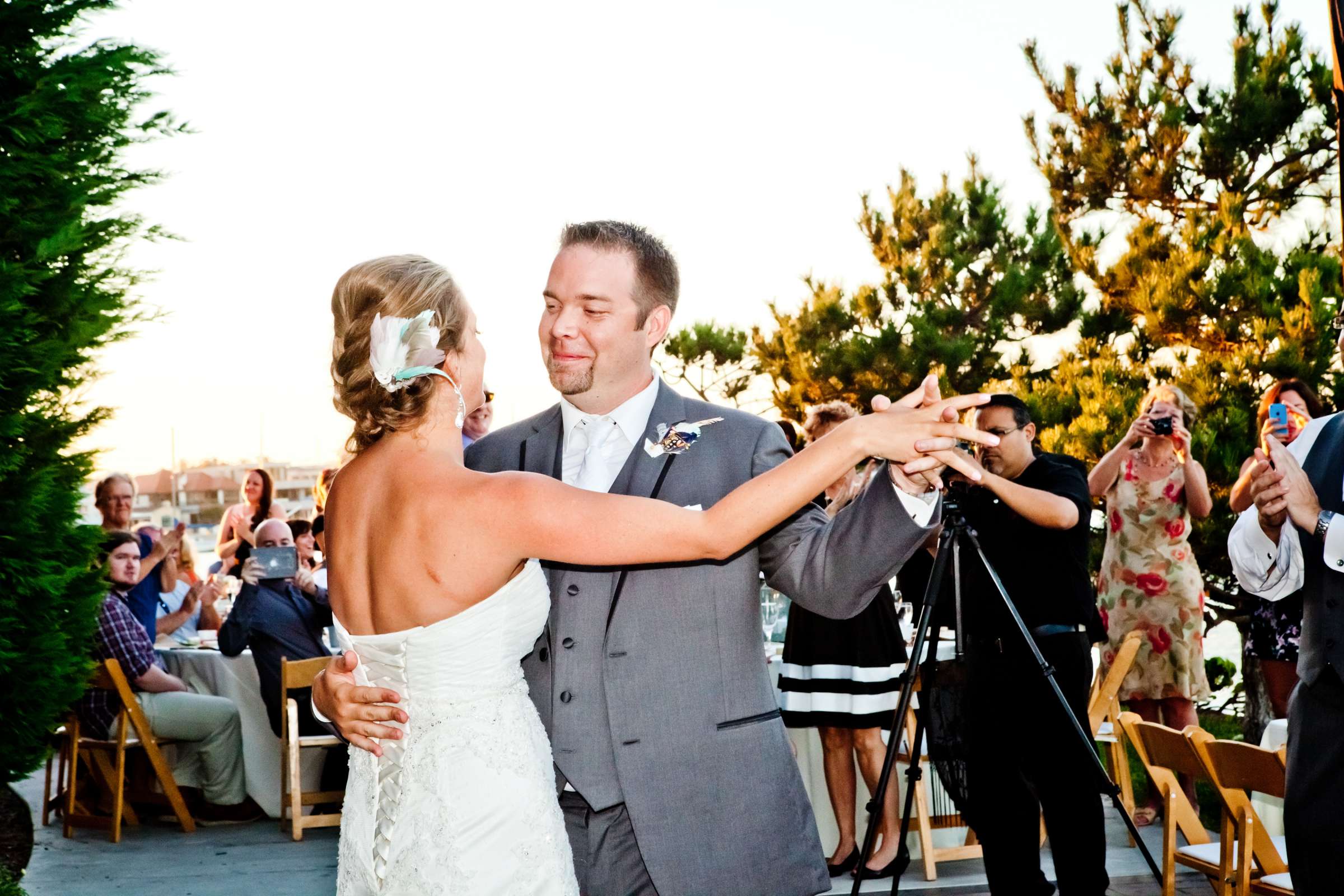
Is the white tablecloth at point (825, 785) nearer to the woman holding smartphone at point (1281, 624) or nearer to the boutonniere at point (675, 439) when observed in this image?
the woman holding smartphone at point (1281, 624)

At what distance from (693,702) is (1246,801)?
2.17 metres

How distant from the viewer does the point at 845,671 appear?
5484mm

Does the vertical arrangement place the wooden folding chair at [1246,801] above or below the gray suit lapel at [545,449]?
below

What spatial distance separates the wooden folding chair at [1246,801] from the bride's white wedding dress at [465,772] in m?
2.21

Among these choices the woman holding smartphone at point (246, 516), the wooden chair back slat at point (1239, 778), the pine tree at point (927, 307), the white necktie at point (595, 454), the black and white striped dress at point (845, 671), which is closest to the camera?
the white necktie at point (595, 454)

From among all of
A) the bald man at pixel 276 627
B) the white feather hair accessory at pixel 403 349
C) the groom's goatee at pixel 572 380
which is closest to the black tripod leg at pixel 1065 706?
the groom's goatee at pixel 572 380

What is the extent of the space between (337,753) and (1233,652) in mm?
14162

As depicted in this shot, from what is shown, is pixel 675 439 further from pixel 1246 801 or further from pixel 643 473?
pixel 1246 801

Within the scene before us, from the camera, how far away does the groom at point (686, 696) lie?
7.71 ft

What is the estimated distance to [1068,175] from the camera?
12.5 meters

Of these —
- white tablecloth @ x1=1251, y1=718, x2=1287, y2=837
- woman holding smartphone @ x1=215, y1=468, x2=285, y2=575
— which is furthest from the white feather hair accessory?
woman holding smartphone @ x1=215, y1=468, x2=285, y2=575

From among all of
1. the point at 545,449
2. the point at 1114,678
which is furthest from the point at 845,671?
the point at 545,449

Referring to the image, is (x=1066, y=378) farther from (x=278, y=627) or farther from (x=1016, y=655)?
(x=278, y=627)

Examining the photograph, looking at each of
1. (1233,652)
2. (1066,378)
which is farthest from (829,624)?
(1233,652)
